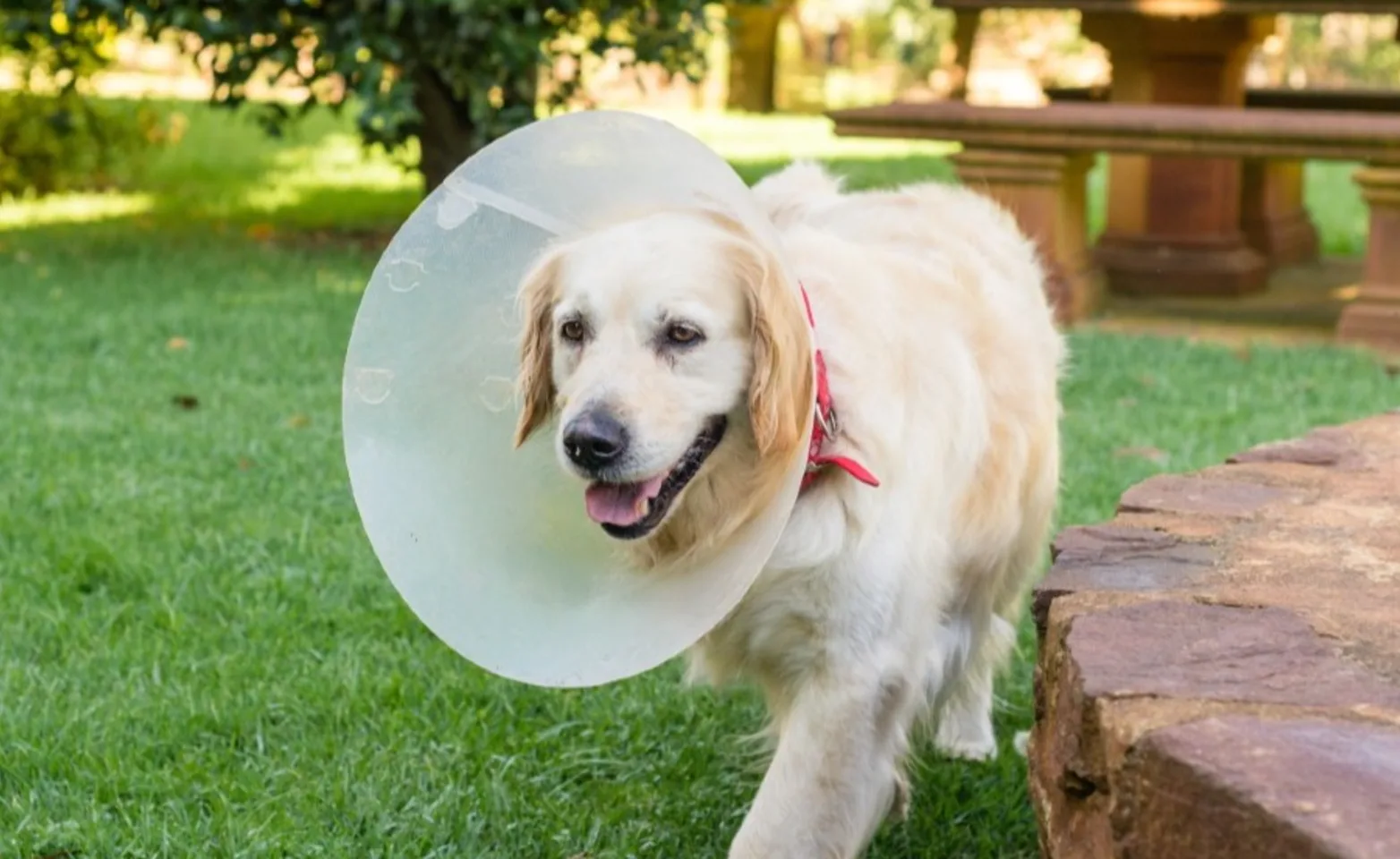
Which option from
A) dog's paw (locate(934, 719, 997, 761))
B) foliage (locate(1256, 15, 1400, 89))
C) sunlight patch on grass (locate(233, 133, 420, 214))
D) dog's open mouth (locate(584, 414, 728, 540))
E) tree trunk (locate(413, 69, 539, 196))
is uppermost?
dog's open mouth (locate(584, 414, 728, 540))

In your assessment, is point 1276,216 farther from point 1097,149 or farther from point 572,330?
point 572,330

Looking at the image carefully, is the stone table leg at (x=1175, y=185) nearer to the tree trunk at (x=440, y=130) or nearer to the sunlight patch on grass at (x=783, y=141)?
the tree trunk at (x=440, y=130)

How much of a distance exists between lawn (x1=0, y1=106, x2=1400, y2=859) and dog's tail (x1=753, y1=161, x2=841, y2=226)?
1.04m

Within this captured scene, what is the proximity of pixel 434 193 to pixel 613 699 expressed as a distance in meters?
1.33

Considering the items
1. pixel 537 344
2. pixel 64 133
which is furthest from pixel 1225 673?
pixel 64 133

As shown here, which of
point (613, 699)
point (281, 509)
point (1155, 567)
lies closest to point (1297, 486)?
point (1155, 567)

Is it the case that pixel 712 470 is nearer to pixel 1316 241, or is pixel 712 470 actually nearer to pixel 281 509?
pixel 281 509

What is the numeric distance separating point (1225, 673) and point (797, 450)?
2.36ft

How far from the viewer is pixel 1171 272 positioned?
890cm

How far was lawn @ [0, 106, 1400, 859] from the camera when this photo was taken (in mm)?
3123

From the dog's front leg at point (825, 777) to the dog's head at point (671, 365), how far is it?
31cm

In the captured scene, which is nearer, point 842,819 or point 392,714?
point 842,819

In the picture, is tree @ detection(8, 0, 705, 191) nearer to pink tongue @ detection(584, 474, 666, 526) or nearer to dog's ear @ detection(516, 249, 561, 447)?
dog's ear @ detection(516, 249, 561, 447)

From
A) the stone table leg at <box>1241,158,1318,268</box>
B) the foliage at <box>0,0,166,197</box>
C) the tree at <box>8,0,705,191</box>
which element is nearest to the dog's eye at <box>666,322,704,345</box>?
the tree at <box>8,0,705,191</box>
